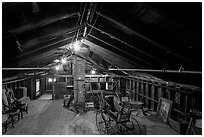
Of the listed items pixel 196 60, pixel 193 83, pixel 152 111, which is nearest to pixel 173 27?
pixel 196 60

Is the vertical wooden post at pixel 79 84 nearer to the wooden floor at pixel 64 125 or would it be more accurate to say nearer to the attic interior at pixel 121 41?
the attic interior at pixel 121 41

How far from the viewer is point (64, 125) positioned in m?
7.60

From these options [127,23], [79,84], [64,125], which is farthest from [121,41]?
[79,84]

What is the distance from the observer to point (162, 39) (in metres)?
3.41

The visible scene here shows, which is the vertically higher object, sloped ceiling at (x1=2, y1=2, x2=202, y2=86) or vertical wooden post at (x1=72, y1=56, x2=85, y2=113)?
sloped ceiling at (x1=2, y1=2, x2=202, y2=86)

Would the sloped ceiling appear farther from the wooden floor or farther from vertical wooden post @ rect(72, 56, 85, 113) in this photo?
vertical wooden post @ rect(72, 56, 85, 113)

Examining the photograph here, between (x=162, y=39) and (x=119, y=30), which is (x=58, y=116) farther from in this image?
(x=162, y=39)

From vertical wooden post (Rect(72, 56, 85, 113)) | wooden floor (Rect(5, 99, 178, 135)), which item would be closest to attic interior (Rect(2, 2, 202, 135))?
wooden floor (Rect(5, 99, 178, 135))

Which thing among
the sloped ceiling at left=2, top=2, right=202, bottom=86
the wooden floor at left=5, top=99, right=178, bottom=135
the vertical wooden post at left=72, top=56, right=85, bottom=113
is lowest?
the wooden floor at left=5, top=99, right=178, bottom=135

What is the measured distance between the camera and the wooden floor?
666cm

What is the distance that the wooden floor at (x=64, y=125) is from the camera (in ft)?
21.9

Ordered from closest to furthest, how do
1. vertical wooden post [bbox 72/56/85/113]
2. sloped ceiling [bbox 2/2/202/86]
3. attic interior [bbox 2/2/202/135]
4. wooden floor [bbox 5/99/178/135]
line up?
sloped ceiling [bbox 2/2/202/86], attic interior [bbox 2/2/202/135], wooden floor [bbox 5/99/178/135], vertical wooden post [bbox 72/56/85/113]

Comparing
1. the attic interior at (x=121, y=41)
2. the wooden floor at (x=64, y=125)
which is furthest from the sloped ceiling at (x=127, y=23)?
the wooden floor at (x=64, y=125)

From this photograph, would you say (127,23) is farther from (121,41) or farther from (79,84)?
(79,84)
